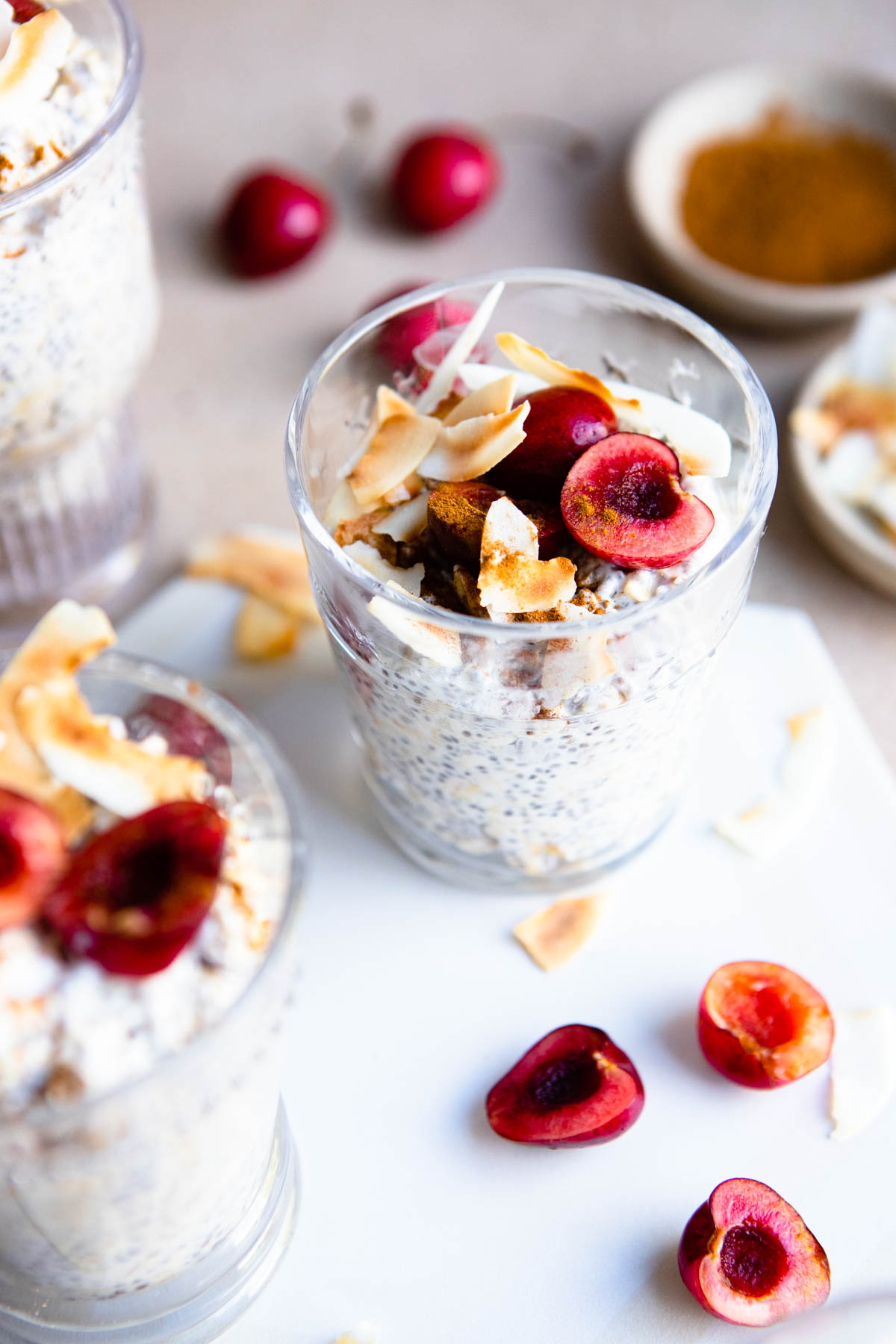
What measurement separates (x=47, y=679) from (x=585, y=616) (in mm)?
330

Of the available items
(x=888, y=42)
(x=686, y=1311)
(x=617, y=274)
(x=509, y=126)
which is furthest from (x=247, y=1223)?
(x=888, y=42)

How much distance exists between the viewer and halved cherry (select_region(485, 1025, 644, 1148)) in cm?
90

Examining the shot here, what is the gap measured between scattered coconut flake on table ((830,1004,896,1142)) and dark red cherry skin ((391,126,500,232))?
3.56ft

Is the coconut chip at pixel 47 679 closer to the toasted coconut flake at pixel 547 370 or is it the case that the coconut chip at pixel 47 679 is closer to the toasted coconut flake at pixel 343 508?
the toasted coconut flake at pixel 343 508

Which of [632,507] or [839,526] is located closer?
[632,507]

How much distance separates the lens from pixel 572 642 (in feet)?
2.61

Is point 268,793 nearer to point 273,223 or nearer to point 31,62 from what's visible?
point 31,62

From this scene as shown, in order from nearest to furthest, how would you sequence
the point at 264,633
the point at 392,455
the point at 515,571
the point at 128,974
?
the point at 128,974 < the point at 515,571 < the point at 392,455 < the point at 264,633

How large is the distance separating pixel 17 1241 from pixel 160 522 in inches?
33.5

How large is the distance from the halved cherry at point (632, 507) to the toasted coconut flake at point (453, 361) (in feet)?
0.46

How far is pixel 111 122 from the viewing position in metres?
0.99

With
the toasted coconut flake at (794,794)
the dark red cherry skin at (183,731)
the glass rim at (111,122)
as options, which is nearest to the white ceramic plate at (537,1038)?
the toasted coconut flake at (794,794)

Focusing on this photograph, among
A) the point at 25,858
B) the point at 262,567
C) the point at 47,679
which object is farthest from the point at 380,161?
the point at 25,858

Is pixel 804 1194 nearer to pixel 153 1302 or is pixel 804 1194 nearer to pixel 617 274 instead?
pixel 153 1302
